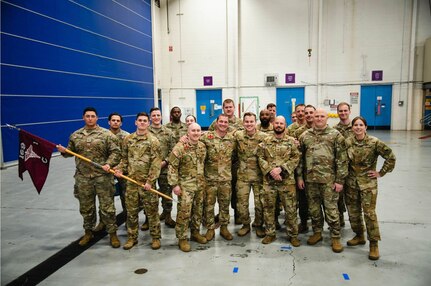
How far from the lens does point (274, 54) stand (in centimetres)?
1795

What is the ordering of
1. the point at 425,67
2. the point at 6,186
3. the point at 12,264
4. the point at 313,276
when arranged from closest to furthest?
the point at 313,276, the point at 12,264, the point at 6,186, the point at 425,67

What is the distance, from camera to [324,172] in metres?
4.21

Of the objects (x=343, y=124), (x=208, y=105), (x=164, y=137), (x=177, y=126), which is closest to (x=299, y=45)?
(x=208, y=105)

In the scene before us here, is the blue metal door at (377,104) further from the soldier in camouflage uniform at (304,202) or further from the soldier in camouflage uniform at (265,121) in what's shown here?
the soldier in camouflage uniform at (265,121)

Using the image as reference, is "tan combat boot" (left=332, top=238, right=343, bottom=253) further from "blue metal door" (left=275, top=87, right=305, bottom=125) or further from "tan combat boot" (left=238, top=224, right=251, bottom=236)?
"blue metal door" (left=275, top=87, right=305, bottom=125)

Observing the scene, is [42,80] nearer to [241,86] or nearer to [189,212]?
[189,212]

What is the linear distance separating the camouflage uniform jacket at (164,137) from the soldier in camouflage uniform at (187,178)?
46.2 inches

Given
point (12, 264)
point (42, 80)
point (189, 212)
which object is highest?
point (42, 80)

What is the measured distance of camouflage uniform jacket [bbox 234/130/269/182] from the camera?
4625mm

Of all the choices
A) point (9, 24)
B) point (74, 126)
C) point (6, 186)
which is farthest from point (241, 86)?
point (6, 186)

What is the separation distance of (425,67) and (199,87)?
11.7m

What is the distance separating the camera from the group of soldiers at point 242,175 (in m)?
4.15

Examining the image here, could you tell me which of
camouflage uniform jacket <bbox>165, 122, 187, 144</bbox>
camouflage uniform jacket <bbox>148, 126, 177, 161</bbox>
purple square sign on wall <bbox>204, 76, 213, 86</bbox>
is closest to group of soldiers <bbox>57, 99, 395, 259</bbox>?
camouflage uniform jacket <bbox>148, 126, 177, 161</bbox>

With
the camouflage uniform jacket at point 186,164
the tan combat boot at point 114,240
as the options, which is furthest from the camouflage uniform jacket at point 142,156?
the tan combat boot at point 114,240
